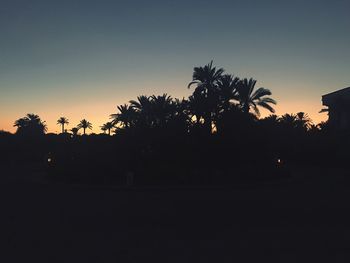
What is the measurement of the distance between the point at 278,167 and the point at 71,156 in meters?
12.5

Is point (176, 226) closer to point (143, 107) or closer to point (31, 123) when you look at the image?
point (143, 107)

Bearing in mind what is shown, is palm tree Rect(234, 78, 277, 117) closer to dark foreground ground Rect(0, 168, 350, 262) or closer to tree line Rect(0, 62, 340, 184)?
tree line Rect(0, 62, 340, 184)

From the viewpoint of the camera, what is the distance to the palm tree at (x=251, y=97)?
37.1m

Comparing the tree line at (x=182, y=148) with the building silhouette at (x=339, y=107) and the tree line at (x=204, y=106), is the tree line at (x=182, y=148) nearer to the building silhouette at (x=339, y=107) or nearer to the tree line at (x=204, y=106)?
the tree line at (x=204, y=106)

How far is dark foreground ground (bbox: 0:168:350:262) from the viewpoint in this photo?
8.16m

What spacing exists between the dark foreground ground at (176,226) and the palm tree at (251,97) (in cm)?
1950

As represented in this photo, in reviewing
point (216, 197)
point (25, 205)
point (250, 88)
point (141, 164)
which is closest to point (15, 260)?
point (25, 205)

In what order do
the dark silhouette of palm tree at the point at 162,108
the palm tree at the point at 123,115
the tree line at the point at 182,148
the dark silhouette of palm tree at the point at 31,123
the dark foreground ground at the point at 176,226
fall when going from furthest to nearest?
the dark silhouette of palm tree at the point at 31,123, the palm tree at the point at 123,115, the dark silhouette of palm tree at the point at 162,108, the tree line at the point at 182,148, the dark foreground ground at the point at 176,226

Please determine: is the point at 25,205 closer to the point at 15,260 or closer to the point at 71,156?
the point at 15,260

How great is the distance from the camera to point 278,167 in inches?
976

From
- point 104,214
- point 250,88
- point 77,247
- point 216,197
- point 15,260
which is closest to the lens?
point 15,260

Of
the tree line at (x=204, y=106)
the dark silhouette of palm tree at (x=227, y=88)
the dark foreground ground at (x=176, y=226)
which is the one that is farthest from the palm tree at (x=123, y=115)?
the dark foreground ground at (x=176, y=226)

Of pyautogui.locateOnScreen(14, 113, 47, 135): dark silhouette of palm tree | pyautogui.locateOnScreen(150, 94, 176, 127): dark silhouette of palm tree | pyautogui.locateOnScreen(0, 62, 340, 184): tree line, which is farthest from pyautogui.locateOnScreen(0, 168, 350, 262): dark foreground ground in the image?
pyautogui.locateOnScreen(14, 113, 47, 135): dark silhouette of palm tree

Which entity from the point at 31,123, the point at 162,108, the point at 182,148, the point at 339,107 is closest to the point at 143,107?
the point at 162,108
